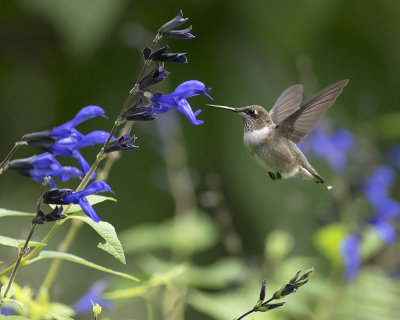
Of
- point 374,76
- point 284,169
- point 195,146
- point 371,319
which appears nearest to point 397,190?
point 374,76

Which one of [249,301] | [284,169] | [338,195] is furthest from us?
[338,195]

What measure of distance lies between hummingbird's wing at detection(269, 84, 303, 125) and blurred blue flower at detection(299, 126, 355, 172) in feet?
2.44

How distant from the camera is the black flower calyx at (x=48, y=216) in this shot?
90 centimetres

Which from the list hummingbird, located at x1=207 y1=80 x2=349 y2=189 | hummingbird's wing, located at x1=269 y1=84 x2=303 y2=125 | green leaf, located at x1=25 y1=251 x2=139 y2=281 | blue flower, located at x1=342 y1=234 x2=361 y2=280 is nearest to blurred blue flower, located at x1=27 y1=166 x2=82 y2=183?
green leaf, located at x1=25 y1=251 x2=139 y2=281

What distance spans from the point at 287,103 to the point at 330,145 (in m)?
0.86

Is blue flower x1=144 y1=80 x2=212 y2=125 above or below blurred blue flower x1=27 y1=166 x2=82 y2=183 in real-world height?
above

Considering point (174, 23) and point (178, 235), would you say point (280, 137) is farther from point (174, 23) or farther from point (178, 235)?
point (178, 235)

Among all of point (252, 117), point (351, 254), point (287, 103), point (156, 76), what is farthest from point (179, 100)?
point (351, 254)

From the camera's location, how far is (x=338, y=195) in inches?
84.4

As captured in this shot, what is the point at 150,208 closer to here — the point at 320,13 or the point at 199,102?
the point at 199,102

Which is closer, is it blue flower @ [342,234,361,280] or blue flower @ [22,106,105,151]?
blue flower @ [22,106,105,151]

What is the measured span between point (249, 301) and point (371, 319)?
0.47 m

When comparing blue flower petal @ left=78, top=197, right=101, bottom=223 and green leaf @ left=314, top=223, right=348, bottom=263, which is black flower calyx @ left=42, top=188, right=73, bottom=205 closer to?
blue flower petal @ left=78, top=197, right=101, bottom=223

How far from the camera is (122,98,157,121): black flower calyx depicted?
0.98 meters
